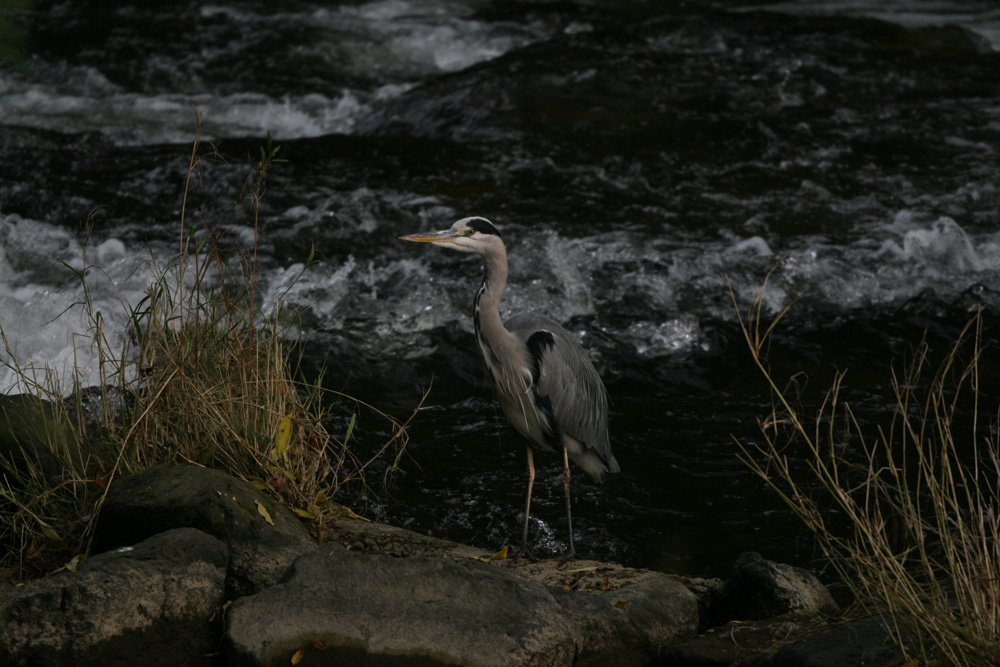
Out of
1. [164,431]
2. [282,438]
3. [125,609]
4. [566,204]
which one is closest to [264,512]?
[282,438]

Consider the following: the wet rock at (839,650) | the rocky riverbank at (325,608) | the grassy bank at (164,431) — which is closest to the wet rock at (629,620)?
the rocky riverbank at (325,608)

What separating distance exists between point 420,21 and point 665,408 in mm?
8617

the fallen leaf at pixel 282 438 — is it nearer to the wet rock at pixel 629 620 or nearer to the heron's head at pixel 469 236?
the heron's head at pixel 469 236

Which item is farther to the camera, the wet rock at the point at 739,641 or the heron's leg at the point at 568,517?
the heron's leg at the point at 568,517

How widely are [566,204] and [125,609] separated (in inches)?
204

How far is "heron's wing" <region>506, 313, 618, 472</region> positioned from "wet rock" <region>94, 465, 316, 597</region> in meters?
1.28

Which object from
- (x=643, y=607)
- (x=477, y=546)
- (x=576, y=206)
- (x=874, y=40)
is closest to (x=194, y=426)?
(x=477, y=546)

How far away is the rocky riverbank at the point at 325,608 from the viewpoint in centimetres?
249

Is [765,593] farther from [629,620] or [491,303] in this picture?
[491,303]

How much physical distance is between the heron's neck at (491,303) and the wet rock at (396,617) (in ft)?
4.21

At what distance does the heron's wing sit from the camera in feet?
13.1

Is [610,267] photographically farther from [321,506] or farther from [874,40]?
[874,40]

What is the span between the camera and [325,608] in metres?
2.59

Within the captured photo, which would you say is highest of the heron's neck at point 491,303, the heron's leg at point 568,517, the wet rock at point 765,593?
the heron's neck at point 491,303
